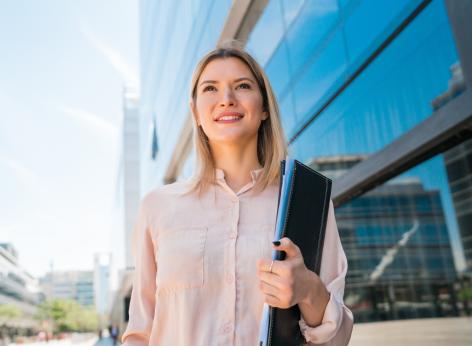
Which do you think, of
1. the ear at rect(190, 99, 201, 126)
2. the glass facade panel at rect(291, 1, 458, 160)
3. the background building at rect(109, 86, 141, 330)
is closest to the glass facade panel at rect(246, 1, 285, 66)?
the glass facade panel at rect(291, 1, 458, 160)

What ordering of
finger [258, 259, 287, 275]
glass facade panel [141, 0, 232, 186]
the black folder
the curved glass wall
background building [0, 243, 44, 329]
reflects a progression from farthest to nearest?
background building [0, 243, 44, 329] → glass facade panel [141, 0, 232, 186] → the curved glass wall → the black folder → finger [258, 259, 287, 275]

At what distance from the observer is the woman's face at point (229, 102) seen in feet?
5.21

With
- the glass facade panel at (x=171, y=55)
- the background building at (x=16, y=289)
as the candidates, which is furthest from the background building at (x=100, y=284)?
the glass facade panel at (x=171, y=55)

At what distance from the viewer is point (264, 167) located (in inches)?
65.6

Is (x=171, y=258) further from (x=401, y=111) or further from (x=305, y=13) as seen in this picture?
(x=305, y=13)

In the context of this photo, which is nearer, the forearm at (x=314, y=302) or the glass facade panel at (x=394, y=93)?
the forearm at (x=314, y=302)

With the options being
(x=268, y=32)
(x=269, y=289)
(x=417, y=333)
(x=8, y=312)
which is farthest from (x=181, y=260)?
(x=8, y=312)

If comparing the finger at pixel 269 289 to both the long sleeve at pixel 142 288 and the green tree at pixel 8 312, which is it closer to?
the long sleeve at pixel 142 288

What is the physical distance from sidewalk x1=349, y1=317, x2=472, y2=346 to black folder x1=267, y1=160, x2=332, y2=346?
22.7 feet

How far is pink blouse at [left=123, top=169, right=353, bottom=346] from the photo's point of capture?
137 centimetres

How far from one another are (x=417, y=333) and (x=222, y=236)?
7792 mm

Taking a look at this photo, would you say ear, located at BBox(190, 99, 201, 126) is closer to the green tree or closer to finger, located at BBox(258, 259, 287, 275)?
finger, located at BBox(258, 259, 287, 275)

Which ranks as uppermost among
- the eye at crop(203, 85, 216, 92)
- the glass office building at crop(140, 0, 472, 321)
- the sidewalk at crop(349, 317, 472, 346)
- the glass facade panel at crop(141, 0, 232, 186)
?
the glass facade panel at crop(141, 0, 232, 186)

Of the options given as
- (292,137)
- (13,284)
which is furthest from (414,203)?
(13,284)
